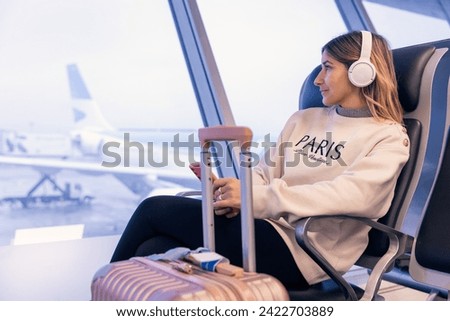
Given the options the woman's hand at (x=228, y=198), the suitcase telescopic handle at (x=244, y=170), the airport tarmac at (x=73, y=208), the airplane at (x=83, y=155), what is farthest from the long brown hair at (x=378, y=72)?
the airport tarmac at (x=73, y=208)

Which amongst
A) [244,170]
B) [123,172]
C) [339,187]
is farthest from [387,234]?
[123,172]

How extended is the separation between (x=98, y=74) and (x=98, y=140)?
0.39m

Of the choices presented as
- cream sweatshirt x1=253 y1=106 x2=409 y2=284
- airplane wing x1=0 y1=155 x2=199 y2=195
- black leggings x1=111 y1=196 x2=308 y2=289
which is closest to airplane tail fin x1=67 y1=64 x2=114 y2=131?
airplane wing x1=0 y1=155 x2=199 y2=195

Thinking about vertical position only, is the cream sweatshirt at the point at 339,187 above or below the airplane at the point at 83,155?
below

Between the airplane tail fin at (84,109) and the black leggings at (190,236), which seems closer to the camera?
the black leggings at (190,236)

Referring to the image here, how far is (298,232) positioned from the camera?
107 cm

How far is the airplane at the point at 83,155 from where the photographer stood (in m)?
2.29

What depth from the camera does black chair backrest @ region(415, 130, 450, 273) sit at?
1.09 m

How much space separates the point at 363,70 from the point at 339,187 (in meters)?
0.36

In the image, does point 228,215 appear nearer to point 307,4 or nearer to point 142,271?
point 142,271

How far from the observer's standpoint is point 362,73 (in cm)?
130

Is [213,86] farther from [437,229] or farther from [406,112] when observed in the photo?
[437,229]

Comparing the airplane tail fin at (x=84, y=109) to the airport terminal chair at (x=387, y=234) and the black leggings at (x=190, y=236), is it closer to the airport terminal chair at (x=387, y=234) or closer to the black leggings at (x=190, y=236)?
the black leggings at (x=190, y=236)

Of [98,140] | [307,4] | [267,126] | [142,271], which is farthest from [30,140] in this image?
[142,271]
